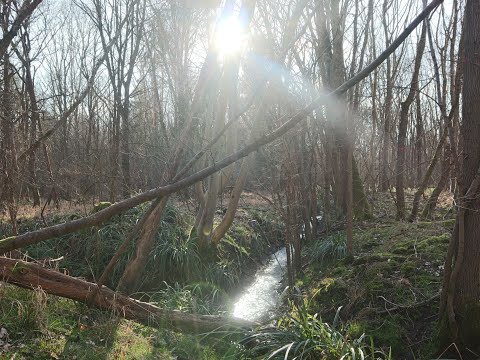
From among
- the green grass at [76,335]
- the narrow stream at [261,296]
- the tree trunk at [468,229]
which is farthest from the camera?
the narrow stream at [261,296]

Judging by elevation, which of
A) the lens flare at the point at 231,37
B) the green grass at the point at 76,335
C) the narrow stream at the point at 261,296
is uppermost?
the lens flare at the point at 231,37

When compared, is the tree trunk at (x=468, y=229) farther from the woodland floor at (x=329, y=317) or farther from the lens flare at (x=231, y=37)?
the lens flare at (x=231, y=37)

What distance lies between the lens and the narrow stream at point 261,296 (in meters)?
6.90

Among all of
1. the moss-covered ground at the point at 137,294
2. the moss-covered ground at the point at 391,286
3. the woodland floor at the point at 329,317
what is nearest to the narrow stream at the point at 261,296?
the moss-covered ground at the point at 137,294

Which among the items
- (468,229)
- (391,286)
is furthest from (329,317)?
(468,229)

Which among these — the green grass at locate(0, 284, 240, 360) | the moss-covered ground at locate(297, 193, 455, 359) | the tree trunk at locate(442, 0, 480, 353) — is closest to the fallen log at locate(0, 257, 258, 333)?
the green grass at locate(0, 284, 240, 360)

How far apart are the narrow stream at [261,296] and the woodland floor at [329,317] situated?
2.65ft

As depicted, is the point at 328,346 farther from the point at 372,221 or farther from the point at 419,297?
the point at 372,221

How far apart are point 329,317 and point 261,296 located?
246cm

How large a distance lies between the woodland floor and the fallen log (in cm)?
12

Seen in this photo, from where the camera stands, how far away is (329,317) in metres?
5.45

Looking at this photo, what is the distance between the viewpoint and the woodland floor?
4.13 metres

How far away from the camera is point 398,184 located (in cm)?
882

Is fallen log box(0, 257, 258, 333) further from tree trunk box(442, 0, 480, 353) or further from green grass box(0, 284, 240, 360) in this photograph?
tree trunk box(442, 0, 480, 353)
